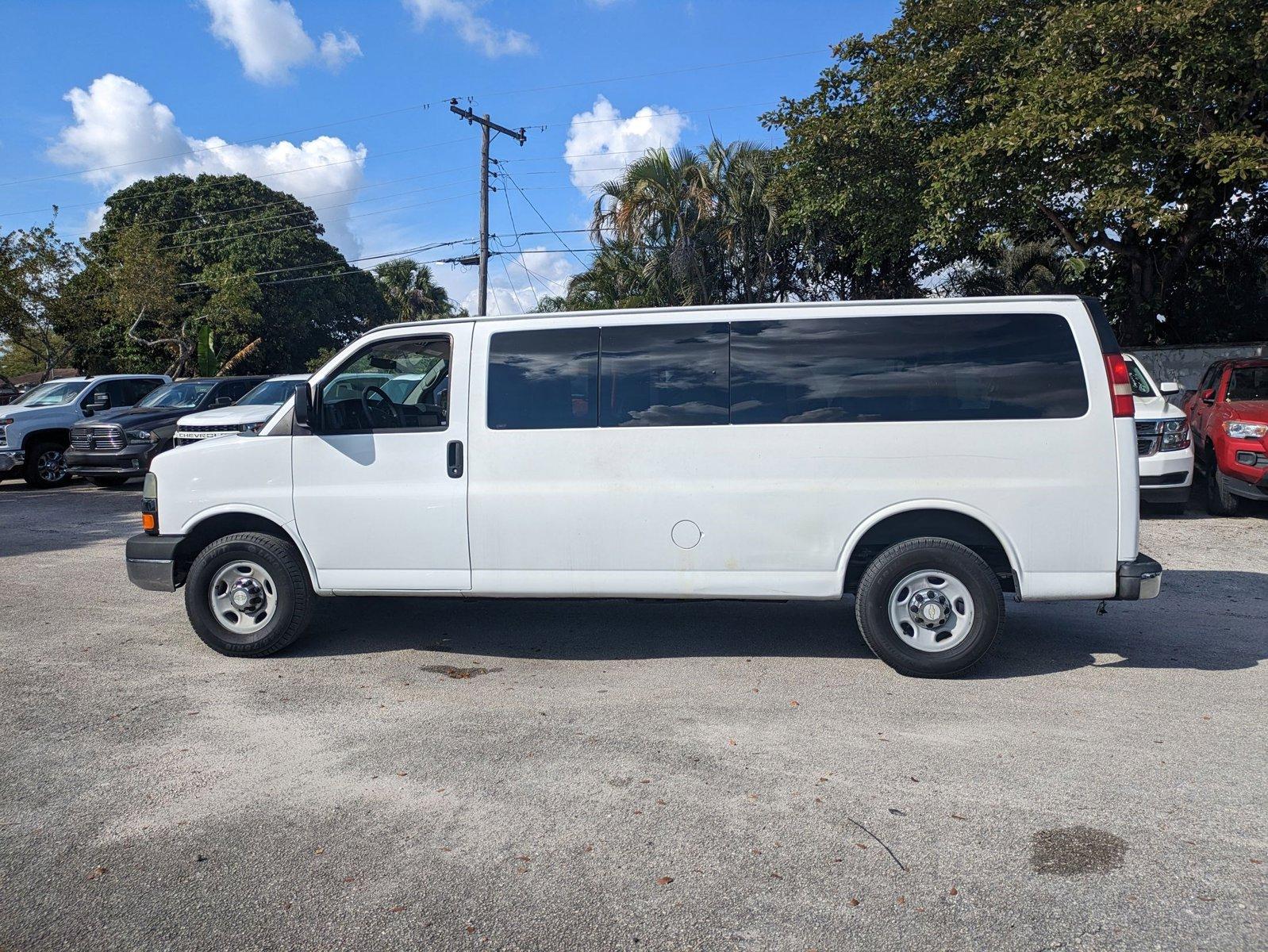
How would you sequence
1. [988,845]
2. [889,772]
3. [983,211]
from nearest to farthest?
[988,845] → [889,772] → [983,211]

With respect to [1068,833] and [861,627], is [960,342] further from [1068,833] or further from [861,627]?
[1068,833]

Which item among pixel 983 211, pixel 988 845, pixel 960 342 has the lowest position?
pixel 988 845

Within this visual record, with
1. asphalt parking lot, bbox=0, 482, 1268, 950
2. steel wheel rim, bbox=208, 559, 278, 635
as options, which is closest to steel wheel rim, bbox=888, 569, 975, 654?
asphalt parking lot, bbox=0, 482, 1268, 950

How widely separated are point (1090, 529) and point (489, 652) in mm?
3787

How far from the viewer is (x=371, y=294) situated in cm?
4816

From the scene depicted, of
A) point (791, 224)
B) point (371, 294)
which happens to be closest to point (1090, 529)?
point (791, 224)

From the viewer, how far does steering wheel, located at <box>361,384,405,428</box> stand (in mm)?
5984

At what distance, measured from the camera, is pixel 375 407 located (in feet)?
19.8

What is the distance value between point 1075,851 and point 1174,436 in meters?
8.88

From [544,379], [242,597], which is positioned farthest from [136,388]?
[544,379]

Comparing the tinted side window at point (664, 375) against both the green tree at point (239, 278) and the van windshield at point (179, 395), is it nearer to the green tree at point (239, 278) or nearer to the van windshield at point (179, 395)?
the van windshield at point (179, 395)

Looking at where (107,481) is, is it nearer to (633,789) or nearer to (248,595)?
(248,595)

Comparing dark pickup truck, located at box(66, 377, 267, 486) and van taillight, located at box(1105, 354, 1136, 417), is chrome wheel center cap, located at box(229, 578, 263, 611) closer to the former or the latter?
van taillight, located at box(1105, 354, 1136, 417)

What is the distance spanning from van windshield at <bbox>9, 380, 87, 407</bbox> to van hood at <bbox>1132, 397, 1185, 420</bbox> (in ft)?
55.5
